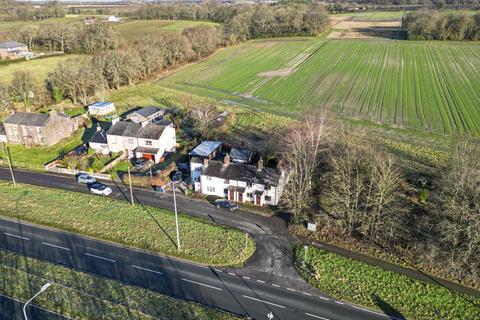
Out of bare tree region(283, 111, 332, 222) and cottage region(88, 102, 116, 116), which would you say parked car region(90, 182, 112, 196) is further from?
cottage region(88, 102, 116, 116)

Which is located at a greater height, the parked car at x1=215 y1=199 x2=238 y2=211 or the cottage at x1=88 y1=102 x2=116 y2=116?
the cottage at x1=88 y1=102 x2=116 y2=116

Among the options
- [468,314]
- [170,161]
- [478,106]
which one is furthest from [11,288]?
[478,106]

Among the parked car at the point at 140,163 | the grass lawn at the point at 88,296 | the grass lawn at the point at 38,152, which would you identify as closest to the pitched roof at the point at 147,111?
the grass lawn at the point at 38,152

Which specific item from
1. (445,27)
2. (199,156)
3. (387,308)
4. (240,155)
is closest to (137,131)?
(199,156)

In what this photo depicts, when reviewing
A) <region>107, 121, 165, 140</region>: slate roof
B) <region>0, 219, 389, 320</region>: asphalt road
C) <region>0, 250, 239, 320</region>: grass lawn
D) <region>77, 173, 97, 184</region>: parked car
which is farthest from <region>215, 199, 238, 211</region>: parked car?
<region>77, 173, 97, 184</region>: parked car

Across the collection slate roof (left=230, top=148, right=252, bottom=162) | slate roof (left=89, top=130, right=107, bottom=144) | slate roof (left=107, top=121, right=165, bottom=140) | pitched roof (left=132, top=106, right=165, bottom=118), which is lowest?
slate roof (left=230, top=148, right=252, bottom=162)

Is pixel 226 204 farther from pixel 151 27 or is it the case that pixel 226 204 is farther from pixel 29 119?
pixel 151 27

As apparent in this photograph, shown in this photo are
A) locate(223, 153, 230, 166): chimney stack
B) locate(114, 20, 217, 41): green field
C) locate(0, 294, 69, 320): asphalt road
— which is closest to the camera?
locate(0, 294, 69, 320): asphalt road
